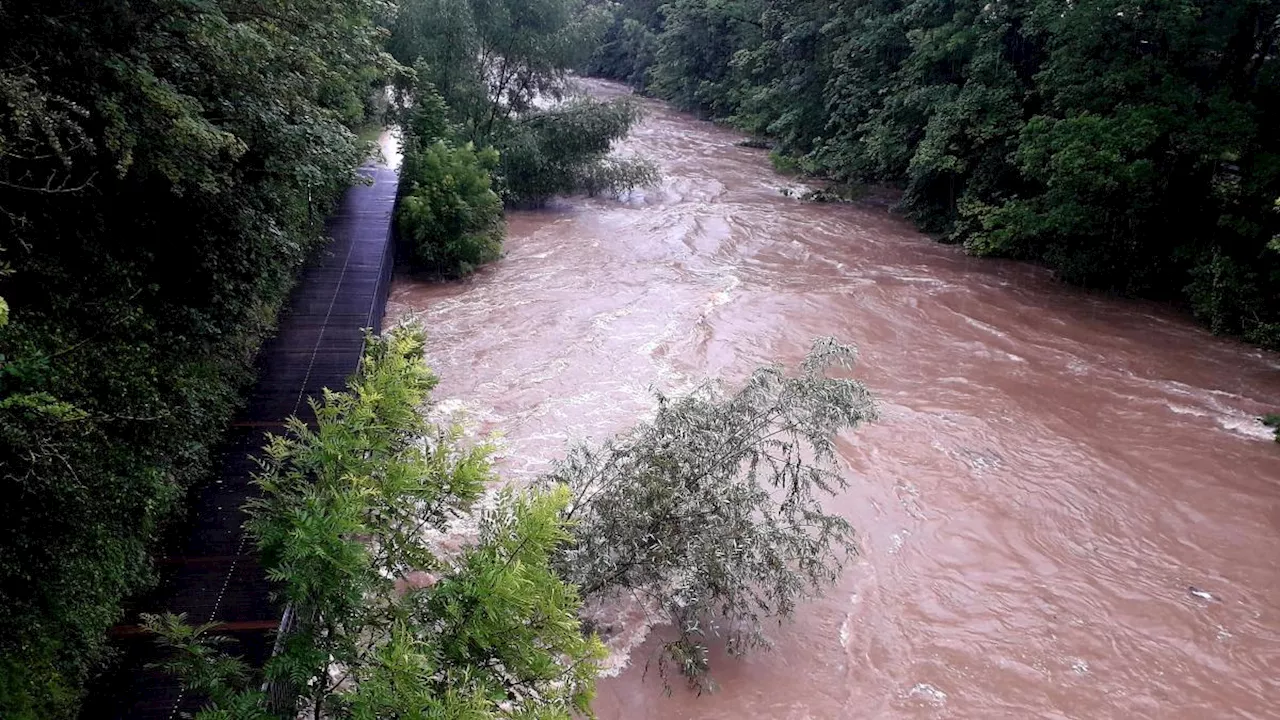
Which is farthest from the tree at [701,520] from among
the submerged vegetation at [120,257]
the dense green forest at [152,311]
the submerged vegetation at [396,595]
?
the submerged vegetation at [120,257]

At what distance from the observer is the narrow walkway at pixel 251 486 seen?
5.45 meters

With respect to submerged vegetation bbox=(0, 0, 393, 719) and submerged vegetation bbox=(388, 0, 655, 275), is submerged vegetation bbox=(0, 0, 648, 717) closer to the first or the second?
submerged vegetation bbox=(0, 0, 393, 719)

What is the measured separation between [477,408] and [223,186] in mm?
4888

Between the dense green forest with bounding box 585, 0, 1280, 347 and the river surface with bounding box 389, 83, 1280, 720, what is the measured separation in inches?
39.8

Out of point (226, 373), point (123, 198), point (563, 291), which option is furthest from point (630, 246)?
point (123, 198)

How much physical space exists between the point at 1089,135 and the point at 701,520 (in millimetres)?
12963

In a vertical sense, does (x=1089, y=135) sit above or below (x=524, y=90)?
above

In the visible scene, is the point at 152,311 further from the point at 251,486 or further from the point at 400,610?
the point at 400,610

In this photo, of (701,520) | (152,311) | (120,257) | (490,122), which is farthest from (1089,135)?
(120,257)

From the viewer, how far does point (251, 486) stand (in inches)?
297

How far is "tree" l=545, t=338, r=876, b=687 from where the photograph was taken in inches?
280

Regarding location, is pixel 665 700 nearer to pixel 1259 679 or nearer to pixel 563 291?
pixel 1259 679

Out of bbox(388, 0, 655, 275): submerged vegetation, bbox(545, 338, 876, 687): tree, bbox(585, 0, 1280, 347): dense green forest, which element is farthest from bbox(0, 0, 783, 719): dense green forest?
bbox(585, 0, 1280, 347): dense green forest

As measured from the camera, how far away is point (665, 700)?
700 centimetres
